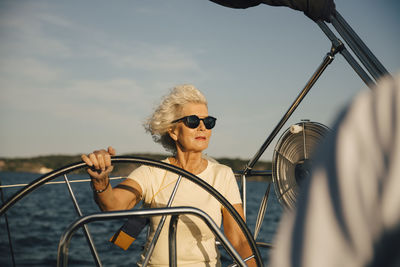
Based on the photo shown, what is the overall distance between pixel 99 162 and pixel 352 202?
4.25 feet

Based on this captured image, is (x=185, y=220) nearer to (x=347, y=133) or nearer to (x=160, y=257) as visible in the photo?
(x=160, y=257)

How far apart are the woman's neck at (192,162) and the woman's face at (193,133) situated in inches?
1.2

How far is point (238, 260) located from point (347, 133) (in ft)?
3.20

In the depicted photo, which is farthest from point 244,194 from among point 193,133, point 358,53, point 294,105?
point 358,53

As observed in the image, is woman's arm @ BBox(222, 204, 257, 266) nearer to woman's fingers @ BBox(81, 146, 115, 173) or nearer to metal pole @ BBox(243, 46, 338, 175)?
metal pole @ BBox(243, 46, 338, 175)

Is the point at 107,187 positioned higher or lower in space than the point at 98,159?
lower

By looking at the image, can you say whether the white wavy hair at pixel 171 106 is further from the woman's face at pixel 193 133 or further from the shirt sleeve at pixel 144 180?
the shirt sleeve at pixel 144 180

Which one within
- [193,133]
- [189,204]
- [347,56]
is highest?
[347,56]

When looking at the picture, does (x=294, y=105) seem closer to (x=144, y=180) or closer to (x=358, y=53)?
(x=358, y=53)

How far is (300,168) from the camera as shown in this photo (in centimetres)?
204

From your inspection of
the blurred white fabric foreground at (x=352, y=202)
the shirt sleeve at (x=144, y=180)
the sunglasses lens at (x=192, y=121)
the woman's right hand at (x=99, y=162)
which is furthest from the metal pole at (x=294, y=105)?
the blurred white fabric foreground at (x=352, y=202)

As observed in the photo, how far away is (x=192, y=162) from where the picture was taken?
2207mm

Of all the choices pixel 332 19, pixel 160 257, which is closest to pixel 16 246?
pixel 160 257

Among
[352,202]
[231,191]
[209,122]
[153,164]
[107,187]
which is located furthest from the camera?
[209,122]
